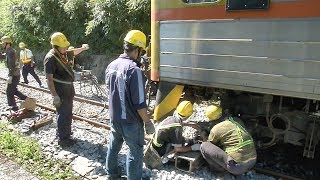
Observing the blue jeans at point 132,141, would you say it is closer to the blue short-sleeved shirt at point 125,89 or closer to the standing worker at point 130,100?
the standing worker at point 130,100

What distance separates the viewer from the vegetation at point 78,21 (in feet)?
42.2

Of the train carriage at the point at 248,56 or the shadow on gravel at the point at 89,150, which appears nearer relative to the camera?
the train carriage at the point at 248,56

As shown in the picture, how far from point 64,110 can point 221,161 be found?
2776 millimetres

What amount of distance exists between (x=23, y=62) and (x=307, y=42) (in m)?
11.1

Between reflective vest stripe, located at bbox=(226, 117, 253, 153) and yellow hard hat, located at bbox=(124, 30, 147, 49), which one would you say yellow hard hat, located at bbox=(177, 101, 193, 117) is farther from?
yellow hard hat, located at bbox=(124, 30, 147, 49)

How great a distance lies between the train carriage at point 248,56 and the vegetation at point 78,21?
6393 mm

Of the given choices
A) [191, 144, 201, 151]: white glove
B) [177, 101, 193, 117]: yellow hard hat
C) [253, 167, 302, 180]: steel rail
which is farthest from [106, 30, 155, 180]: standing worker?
[253, 167, 302, 180]: steel rail

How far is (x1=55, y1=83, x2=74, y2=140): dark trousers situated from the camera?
19.9ft

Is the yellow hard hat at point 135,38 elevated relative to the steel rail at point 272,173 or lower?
elevated

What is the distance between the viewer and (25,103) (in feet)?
26.6

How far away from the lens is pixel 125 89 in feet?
14.1

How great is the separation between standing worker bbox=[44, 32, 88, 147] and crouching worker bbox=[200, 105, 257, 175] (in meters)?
2.42

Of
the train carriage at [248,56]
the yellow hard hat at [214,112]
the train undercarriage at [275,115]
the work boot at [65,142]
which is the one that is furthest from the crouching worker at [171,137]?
the work boot at [65,142]

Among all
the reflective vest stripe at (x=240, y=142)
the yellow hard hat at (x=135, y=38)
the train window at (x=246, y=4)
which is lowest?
the reflective vest stripe at (x=240, y=142)
